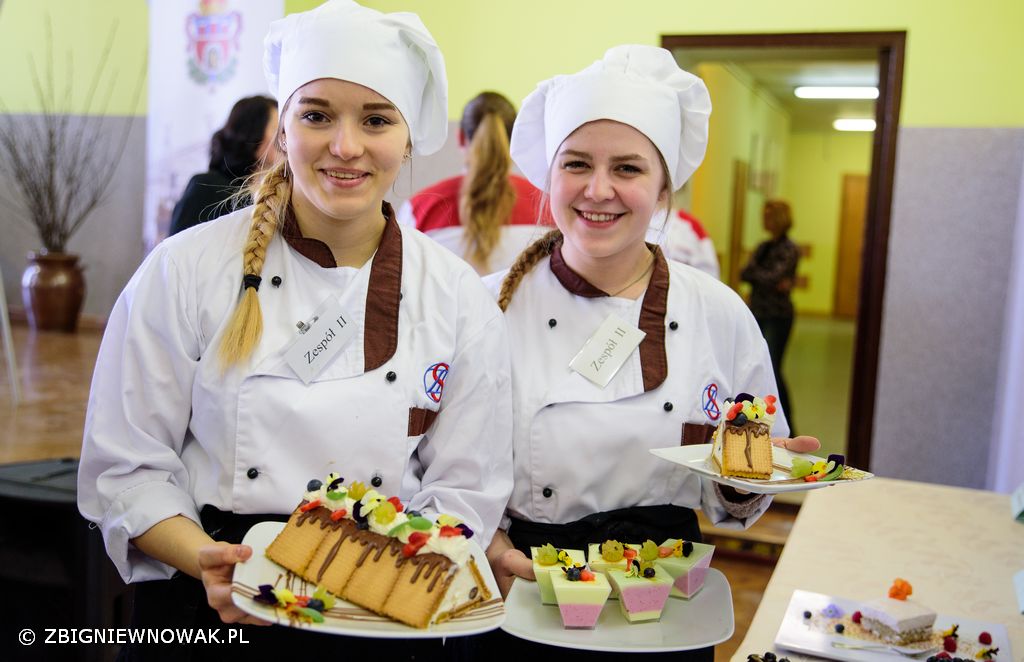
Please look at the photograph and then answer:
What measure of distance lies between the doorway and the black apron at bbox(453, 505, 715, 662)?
135 inches

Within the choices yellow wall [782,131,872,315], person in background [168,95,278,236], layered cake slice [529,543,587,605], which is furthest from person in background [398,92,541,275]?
yellow wall [782,131,872,315]

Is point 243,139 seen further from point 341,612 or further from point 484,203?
point 341,612

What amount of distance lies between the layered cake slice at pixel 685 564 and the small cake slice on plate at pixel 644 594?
4 centimetres

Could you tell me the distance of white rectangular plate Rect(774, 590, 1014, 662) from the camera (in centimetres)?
151

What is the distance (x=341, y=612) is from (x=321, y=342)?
0.40 m

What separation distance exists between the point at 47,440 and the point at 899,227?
4.28 meters

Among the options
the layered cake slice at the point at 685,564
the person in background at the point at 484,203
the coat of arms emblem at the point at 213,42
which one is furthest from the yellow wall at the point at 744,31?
the layered cake slice at the point at 685,564

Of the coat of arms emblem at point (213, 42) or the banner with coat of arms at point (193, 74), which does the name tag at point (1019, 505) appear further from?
the coat of arms emblem at point (213, 42)

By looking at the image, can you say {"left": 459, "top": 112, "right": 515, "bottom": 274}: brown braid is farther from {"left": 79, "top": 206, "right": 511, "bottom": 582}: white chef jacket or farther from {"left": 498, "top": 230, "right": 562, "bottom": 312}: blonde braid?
{"left": 79, "top": 206, "right": 511, "bottom": 582}: white chef jacket

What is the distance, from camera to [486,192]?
3.29m

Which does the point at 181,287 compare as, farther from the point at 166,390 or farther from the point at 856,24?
the point at 856,24

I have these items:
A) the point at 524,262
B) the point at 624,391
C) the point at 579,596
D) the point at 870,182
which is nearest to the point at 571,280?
the point at 524,262

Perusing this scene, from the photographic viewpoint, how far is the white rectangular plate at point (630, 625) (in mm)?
1346

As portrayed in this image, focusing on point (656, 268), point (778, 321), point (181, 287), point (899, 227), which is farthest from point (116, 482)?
point (778, 321)
